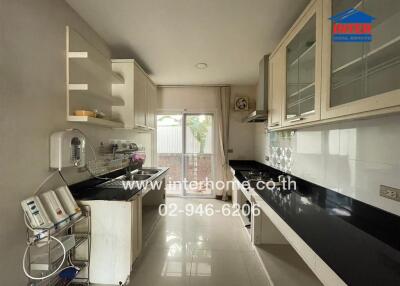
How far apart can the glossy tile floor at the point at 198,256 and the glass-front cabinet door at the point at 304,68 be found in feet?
5.24

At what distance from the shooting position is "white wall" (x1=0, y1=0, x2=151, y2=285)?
1.28 metres

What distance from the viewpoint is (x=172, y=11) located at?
186 centimetres

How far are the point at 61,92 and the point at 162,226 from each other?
89.1 inches

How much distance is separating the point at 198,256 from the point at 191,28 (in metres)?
2.55

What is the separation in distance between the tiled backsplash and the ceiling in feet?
3.86

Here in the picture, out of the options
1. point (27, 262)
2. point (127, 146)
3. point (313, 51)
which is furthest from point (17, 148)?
point (313, 51)

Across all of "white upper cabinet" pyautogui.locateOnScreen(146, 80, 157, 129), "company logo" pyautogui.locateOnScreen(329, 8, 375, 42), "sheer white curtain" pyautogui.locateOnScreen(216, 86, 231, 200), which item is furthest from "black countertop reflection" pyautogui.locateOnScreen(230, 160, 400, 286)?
"sheer white curtain" pyautogui.locateOnScreen(216, 86, 231, 200)

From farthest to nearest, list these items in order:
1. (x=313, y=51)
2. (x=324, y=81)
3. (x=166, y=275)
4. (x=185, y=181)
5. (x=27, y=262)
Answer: (x=185, y=181) < (x=166, y=275) < (x=313, y=51) < (x=27, y=262) < (x=324, y=81)

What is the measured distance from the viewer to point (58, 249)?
63.6 inches

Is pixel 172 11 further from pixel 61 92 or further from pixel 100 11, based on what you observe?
pixel 61 92

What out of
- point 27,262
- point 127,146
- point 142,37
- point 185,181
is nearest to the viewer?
point 27,262

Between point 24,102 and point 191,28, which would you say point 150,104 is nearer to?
point 191,28

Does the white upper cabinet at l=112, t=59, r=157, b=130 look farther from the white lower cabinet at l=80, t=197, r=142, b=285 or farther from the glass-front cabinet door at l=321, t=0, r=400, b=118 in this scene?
the glass-front cabinet door at l=321, t=0, r=400, b=118

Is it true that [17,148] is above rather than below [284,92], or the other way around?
below
